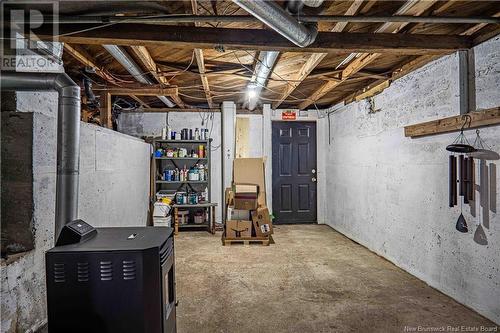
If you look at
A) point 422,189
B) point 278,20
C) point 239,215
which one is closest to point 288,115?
point 239,215

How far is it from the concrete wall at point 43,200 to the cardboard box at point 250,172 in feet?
7.18

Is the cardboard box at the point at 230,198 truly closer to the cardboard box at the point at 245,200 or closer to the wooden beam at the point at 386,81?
the cardboard box at the point at 245,200

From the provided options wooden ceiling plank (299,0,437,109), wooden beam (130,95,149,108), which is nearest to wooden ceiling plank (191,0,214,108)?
wooden beam (130,95,149,108)

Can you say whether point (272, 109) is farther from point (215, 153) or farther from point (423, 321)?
point (423, 321)

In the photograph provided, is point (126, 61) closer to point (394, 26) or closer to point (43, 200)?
point (43, 200)

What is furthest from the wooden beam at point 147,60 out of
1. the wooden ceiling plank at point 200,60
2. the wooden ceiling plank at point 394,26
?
the wooden ceiling plank at point 394,26

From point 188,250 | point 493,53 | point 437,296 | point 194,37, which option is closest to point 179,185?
point 188,250

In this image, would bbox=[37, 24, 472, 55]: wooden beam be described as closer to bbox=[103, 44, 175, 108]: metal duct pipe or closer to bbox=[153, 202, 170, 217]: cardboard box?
bbox=[103, 44, 175, 108]: metal duct pipe

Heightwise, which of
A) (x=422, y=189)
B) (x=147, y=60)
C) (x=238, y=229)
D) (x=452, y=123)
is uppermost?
(x=147, y=60)

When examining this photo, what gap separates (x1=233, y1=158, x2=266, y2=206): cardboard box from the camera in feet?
15.8

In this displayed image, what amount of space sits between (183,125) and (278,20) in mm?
4150

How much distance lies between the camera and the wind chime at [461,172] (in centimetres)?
234

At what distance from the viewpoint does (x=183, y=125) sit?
5.56 meters

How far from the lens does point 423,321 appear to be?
2225 mm
